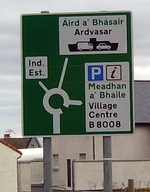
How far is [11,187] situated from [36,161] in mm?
Answer: 16662

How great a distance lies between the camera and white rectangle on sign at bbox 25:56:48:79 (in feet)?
24.3

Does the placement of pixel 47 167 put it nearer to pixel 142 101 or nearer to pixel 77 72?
pixel 77 72

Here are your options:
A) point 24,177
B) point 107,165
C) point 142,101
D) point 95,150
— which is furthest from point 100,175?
point 107,165

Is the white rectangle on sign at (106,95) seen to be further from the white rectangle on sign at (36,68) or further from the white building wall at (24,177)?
the white building wall at (24,177)

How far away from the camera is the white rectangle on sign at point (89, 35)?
7.44 metres

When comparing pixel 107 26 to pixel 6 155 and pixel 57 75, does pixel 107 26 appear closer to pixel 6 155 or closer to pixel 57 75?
pixel 57 75

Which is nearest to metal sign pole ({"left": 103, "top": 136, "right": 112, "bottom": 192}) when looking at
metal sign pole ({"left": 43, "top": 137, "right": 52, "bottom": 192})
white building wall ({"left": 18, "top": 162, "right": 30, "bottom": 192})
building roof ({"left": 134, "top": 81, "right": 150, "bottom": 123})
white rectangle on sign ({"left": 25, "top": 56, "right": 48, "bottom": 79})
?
metal sign pole ({"left": 43, "top": 137, "right": 52, "bottom": 192})

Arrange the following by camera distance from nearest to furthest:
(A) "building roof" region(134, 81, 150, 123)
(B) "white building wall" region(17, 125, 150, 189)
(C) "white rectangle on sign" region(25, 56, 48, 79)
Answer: (C) "white rectangle on sign" region(25, 56, 48, 79) → (B) "white building wall" region(17, 125, 150, 189) → (A) "building roof" region(134, 81, 150, 123)

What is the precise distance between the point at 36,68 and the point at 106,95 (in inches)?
29.5

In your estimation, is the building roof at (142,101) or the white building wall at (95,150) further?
the building roof at (142,101)

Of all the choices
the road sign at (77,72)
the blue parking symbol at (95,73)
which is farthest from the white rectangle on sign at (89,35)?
the blue parking symbol at (95,73)

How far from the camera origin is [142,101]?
53.6 meters

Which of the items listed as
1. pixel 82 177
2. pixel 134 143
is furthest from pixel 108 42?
pixel 134 143

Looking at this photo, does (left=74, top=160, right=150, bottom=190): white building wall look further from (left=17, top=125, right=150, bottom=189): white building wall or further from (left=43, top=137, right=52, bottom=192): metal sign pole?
(left=43, top=137, right=52, bottom=192): metal sign pole
